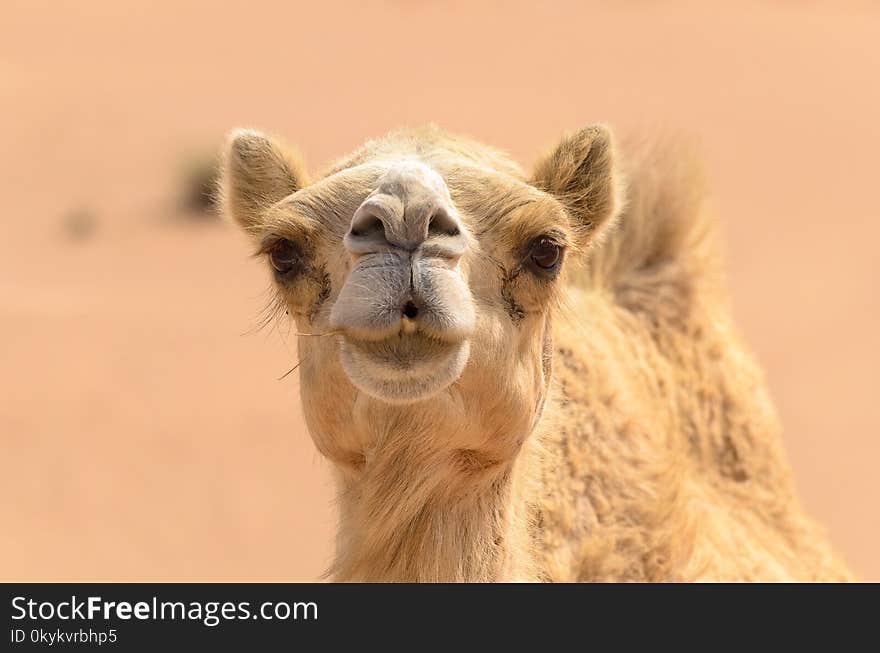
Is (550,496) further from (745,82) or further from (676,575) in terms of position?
(745,82)

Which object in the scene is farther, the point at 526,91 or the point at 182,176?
the point at 526,91

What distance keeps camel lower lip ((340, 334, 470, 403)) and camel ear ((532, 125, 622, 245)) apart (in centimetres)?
110

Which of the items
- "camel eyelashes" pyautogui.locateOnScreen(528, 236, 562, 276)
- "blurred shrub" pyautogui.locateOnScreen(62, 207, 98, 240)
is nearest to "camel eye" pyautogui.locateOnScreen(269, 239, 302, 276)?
"camel eyelashes" pyautogui.locateOnScreen(528, 236, 562, 276)

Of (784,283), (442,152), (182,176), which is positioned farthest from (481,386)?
(182,176)

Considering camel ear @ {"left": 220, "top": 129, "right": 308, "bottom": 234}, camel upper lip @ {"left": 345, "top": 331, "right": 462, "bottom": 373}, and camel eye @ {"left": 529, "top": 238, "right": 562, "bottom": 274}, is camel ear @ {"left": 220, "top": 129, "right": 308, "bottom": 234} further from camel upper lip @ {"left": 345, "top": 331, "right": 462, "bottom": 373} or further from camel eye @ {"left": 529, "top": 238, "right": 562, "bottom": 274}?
camel upper lip @ {"left": 345, "top": 331, "right": 462, "bottom": 373}

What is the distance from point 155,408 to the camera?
1487 centimetres

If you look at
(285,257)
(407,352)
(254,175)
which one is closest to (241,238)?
(254,175)

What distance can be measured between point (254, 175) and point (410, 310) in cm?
133

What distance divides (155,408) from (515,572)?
11.0m

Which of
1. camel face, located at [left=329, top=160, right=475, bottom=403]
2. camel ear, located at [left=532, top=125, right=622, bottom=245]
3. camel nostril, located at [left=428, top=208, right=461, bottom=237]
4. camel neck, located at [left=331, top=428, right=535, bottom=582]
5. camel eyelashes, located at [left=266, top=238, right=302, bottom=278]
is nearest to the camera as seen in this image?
A: camel face, located at [left=329, top=160, right=475, bottom=403]

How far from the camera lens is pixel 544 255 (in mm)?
3988

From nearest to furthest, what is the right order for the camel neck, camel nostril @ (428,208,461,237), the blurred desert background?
camel nostril @ (428,208,461,237), the camel neck, the blurred desert background

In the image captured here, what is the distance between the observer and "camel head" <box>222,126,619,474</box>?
347cm

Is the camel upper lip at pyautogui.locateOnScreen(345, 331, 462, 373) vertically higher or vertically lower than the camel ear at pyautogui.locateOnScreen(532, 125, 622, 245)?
lower
